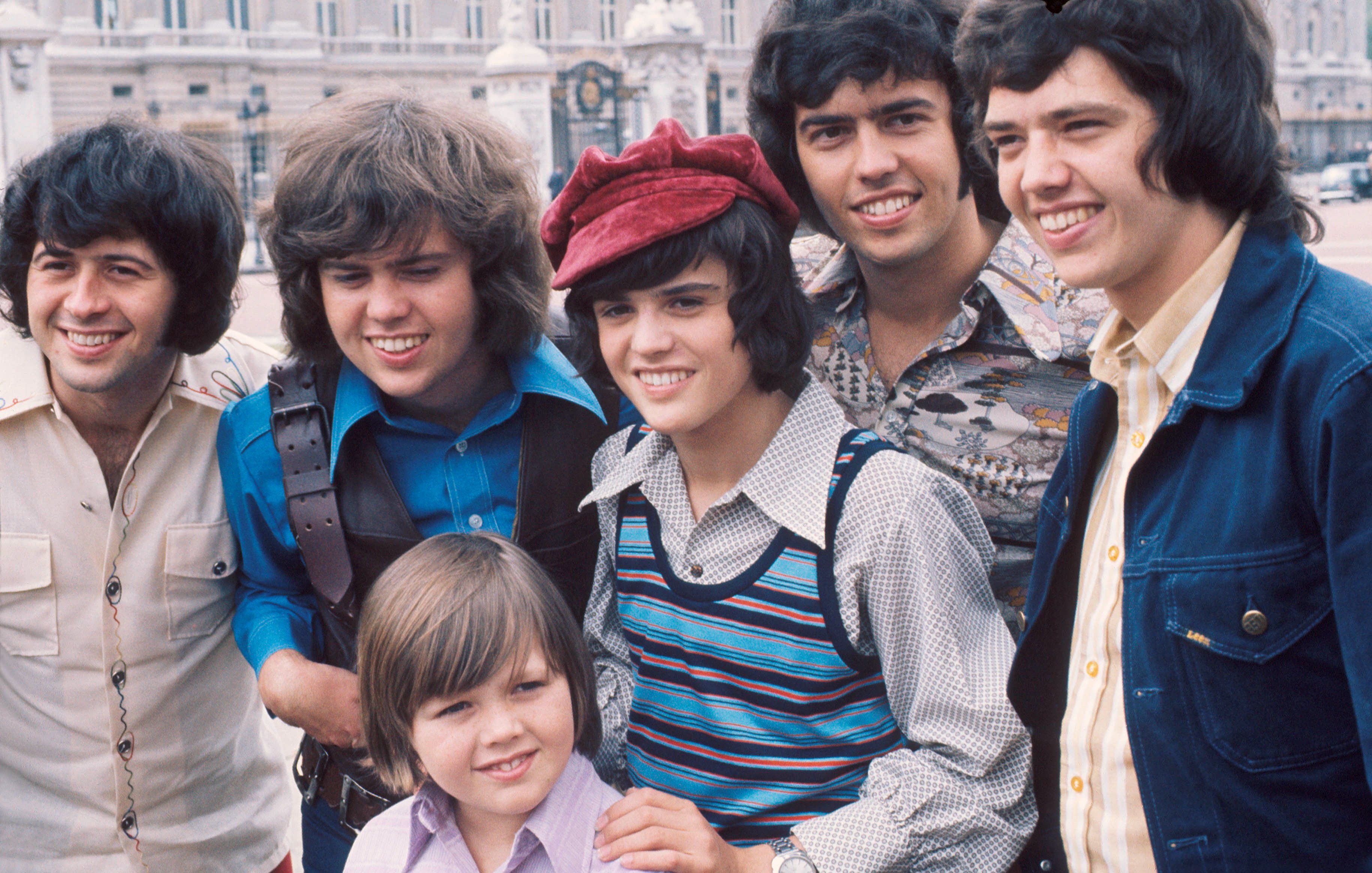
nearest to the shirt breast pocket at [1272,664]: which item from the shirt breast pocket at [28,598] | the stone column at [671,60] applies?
the shirt breast pocket at [28,598]

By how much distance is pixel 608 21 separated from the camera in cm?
4438

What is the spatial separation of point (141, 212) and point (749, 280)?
4.81 ft

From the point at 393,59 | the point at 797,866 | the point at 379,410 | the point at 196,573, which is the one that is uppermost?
the point at 393,59

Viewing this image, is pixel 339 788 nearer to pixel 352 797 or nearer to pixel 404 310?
pixel 352 797

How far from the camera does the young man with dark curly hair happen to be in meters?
2.41

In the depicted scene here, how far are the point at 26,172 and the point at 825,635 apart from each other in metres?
2.10

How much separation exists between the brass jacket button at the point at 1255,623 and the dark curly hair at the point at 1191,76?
1.94 ft

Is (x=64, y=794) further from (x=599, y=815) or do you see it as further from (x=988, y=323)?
(x=988, y=323)

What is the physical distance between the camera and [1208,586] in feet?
5.43

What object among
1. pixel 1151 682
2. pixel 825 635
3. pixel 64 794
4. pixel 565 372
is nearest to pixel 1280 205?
pixel 1151 682

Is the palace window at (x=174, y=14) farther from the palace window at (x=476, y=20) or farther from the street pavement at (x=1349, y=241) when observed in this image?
the street pavement at (x=1349, y=241)

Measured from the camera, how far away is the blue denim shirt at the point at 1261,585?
151 centimetres

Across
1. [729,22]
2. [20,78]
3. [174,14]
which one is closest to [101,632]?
[20,78]

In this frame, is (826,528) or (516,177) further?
(516,177)
